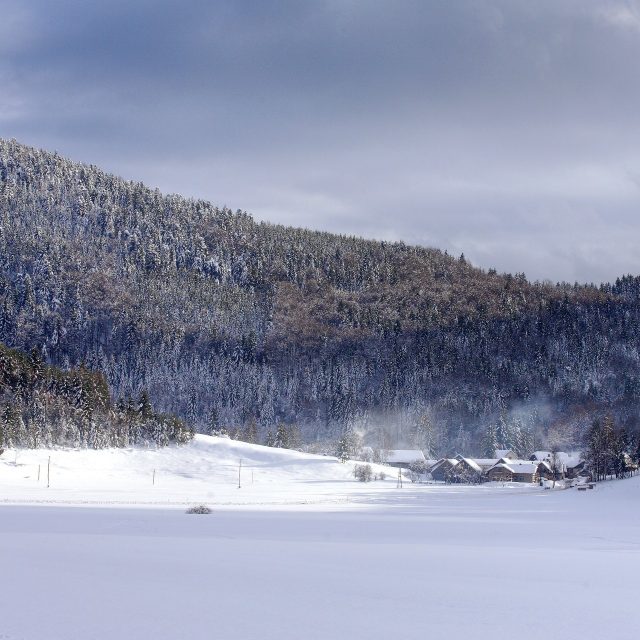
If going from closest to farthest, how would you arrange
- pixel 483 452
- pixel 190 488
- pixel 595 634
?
1. pixel 595 634
2. pixel 190 488
3. pixel 483 452

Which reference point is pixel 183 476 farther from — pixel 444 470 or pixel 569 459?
pixel 569 459

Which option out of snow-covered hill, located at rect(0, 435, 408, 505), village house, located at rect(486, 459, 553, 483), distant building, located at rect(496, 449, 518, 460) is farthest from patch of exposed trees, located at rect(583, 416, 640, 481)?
distant building, located at rect(496, 449, 518, 460)

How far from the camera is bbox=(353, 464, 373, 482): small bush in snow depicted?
380 feet

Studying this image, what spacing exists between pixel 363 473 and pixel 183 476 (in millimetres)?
27425

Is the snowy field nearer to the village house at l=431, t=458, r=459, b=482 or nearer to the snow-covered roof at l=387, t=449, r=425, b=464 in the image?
the village house at l=431, t=458, r=459, b=482

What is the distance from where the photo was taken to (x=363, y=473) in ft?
381

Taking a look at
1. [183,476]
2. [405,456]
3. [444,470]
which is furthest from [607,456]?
[183,476]

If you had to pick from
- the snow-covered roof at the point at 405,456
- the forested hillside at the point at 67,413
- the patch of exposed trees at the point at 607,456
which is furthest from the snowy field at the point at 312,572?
the snow-covered roof at the point at 405,456

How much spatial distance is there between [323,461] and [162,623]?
107879mm

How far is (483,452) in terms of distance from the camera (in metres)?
179

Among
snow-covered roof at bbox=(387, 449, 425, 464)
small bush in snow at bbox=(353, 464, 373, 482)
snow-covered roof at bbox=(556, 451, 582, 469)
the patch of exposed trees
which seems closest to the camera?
small bush in snow at bbox=(353, 464, 373, 482)

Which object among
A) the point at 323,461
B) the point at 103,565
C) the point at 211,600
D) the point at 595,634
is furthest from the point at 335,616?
the point at 323,461

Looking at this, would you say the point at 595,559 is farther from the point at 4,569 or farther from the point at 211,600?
the point at 4,569

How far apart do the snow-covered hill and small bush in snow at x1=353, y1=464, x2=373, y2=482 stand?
5.03ft
